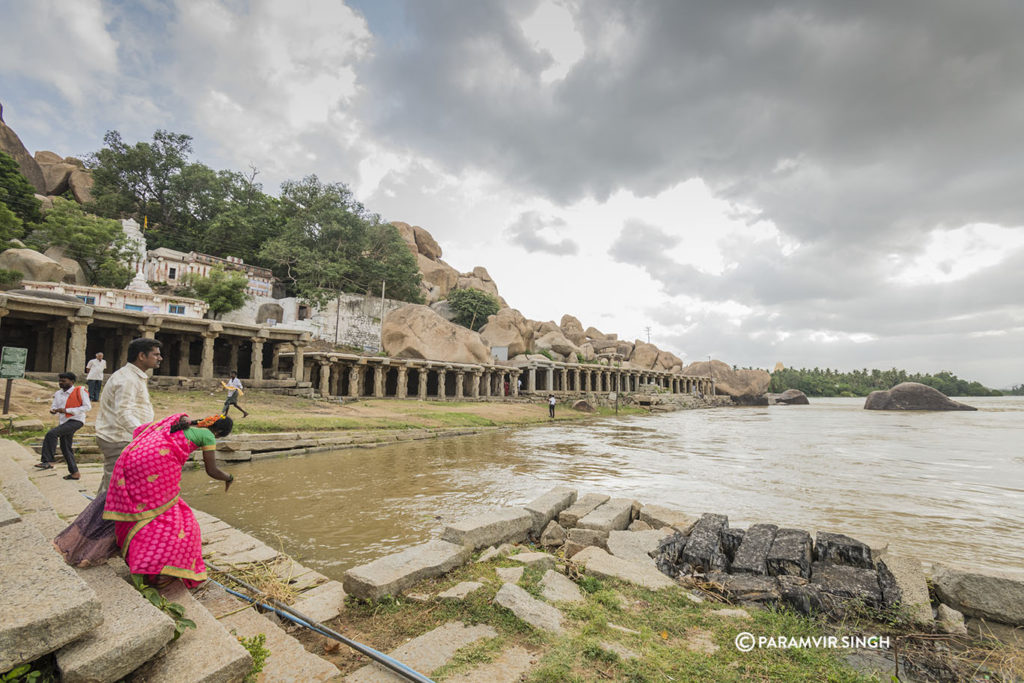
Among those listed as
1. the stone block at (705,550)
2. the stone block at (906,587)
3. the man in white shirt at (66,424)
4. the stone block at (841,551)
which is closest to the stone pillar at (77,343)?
the man in white shirt at (66,424)

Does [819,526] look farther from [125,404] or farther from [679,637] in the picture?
[125,404]

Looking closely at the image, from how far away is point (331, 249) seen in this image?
40312 millimetres

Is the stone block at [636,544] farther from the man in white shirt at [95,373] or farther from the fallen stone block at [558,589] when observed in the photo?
the man in white shirt at [95,373]

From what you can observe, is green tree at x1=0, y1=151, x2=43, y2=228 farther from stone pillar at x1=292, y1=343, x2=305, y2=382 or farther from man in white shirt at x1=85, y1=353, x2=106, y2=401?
man in white shirt at x1=85, y1=353, x2=106, y2=401

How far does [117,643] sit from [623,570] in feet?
12.8

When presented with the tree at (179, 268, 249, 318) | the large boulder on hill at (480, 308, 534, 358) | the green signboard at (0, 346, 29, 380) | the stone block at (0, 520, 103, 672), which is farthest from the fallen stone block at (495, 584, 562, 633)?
the large boulder on hill at (480, 308, 534, 358)

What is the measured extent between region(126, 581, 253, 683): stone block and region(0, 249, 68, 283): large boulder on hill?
3452cm

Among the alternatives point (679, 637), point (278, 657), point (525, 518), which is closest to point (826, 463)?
point (525, 518)

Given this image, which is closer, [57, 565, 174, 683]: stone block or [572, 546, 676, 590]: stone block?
[57, 565, 174, 683]: stone block

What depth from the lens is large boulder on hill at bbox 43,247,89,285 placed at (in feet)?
97.1

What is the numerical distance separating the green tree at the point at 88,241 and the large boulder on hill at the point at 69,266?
30 centimetres

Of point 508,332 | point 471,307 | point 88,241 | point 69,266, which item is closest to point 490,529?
point 69,266

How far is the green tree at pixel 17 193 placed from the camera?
3206cm

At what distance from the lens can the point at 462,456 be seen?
1337 cm
